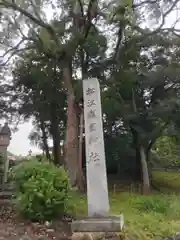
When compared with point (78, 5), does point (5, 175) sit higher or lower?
lower

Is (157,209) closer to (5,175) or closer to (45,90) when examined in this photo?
(5,175)

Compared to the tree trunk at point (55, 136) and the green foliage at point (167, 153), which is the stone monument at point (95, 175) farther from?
the green foliage at point (167, 153)

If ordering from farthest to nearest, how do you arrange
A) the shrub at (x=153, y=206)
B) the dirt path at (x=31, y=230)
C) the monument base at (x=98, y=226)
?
the shrub at (x=153, y=206), the monument base at (x=98, y=226), the dirt path at (x=31, y=230)

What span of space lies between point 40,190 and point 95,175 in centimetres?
100

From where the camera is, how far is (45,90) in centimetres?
1324

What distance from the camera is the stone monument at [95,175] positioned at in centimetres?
468

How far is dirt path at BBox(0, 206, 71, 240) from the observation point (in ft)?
14.9

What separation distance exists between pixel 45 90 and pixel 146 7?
5.67 m

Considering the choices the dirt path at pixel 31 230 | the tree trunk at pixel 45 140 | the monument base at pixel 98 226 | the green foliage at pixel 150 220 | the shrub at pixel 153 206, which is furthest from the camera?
the tree trunk at pixel 45 140

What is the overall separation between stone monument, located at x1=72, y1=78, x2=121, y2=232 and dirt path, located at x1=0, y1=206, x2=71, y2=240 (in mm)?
318

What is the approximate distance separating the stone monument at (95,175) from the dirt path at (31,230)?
0.32 m

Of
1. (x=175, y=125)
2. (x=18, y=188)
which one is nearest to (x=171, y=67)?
(x=175, y=125)

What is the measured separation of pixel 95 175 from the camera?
17.1 feet

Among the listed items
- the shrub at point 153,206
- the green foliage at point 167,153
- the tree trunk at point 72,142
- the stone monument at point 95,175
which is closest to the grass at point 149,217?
the shrub at point 153,206
